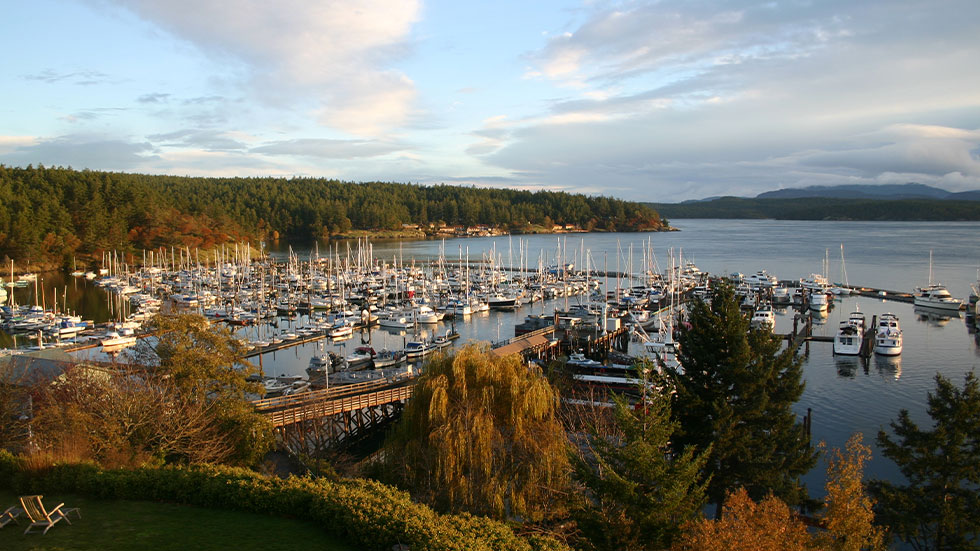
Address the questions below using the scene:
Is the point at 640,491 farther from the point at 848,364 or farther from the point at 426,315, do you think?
the point at 426,315

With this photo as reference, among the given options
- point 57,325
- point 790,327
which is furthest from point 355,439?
point 790,327

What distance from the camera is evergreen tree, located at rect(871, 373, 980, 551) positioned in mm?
14312

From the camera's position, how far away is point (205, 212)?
115 meters

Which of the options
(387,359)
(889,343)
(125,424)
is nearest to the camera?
(125,424)

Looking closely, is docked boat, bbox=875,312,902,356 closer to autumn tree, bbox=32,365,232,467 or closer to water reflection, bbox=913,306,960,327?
water reflection, bbox=913,306,960,327

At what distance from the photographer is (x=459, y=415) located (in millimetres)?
16266

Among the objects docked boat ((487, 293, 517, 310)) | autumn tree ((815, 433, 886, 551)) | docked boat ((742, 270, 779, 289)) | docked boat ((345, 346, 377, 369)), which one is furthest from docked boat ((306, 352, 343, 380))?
docked boat ((742, 270, 779, 289))

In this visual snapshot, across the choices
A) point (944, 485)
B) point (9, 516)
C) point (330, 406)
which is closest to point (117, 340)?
point (330, 406)

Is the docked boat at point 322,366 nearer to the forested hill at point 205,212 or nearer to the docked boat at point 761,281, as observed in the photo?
the docked boat at point 761,281

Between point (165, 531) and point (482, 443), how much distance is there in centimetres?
747

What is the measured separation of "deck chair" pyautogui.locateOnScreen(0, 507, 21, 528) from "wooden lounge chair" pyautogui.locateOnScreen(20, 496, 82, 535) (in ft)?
0.48

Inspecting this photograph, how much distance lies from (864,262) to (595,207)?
10344 centimetres

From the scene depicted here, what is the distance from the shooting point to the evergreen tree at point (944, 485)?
14.3 meters

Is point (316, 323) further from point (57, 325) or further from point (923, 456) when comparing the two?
point (923, 456)
